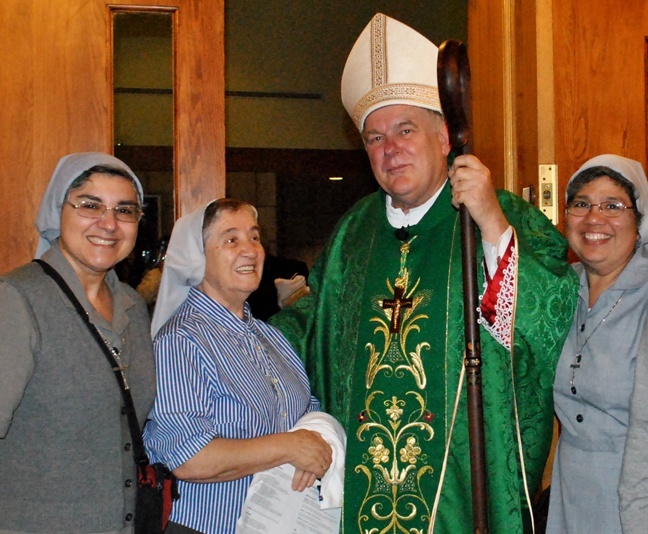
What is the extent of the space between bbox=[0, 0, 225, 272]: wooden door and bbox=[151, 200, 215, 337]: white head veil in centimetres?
63

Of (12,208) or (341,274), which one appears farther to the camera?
(12,208)

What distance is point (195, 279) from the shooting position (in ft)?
8.29

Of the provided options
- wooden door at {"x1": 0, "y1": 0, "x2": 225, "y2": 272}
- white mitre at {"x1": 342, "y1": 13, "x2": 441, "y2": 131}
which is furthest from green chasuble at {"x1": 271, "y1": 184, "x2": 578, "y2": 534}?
wooden door at {"x1": 0, "y1": 0, "x2": 225, "y2": 272}

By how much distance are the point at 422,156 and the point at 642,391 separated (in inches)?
35.7

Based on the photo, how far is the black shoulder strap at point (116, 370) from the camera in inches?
83.3

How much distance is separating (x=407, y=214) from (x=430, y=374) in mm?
527

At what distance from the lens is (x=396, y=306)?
2.56 meters

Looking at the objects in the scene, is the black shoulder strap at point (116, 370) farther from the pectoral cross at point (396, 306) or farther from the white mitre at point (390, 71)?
the white mitre at point (390, 71)

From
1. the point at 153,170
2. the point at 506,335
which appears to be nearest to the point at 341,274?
the point at 506,335

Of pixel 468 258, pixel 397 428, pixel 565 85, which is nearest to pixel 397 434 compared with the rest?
pixel 397 428

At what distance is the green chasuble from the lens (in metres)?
2.32

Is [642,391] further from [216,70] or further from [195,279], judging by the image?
[216,70]

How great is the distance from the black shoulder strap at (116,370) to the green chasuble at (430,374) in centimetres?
66

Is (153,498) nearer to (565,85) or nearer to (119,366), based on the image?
(119,366)
